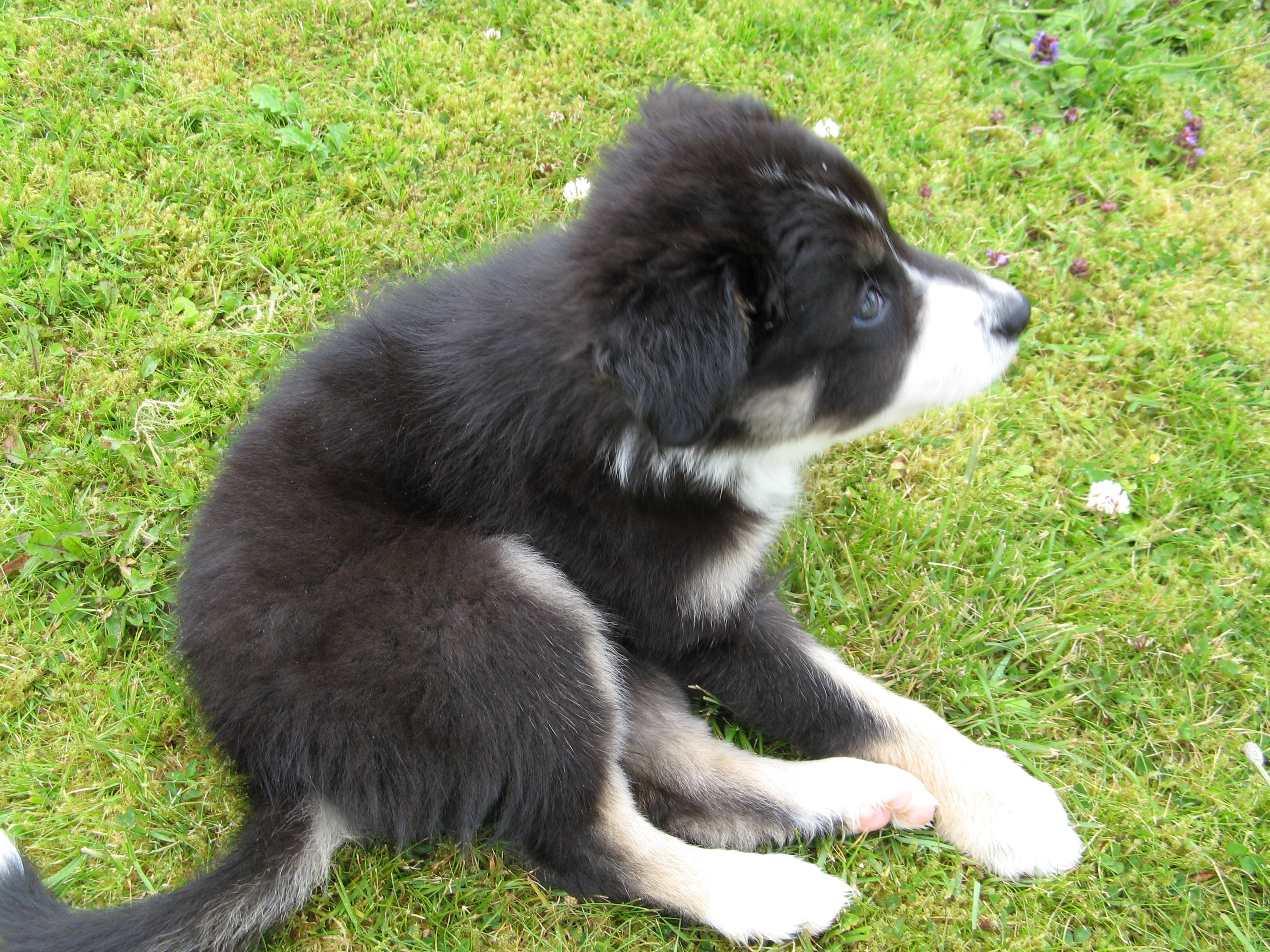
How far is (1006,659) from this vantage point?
285 cm

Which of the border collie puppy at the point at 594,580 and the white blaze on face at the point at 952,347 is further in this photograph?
the white blaze on face at the point at 952,347

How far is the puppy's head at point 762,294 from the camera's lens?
191cm

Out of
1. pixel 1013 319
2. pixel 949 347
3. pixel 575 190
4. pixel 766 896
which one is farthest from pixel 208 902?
pixel 575 190

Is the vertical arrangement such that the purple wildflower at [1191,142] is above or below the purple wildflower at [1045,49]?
below

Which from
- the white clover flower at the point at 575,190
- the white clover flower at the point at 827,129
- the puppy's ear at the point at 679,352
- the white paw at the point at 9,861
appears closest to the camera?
the puppy's ear at the point at 679,352

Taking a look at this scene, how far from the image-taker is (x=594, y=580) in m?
2.52

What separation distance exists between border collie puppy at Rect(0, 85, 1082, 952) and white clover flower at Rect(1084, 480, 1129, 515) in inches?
38.3

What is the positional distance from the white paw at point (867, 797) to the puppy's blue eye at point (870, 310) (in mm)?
1203

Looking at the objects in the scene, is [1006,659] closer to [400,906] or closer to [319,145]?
[400,906]

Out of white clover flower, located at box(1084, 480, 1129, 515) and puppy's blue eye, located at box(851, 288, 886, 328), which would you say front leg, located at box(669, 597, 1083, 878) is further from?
white clover flower, located at box(1084, 480, 1129, 515)

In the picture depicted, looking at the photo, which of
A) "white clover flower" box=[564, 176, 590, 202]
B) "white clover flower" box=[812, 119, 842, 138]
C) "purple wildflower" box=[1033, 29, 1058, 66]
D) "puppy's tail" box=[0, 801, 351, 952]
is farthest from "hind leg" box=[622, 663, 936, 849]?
"purple wildflower" box=[1033, 29, 1058, 66]

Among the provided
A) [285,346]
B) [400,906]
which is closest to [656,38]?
[285,346]

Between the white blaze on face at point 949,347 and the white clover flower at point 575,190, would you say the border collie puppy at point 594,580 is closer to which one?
the white blaze on face at point 949,347

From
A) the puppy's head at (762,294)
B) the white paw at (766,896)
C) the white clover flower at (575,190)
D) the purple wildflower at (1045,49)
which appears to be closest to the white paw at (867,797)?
the white paw at (766,896)
